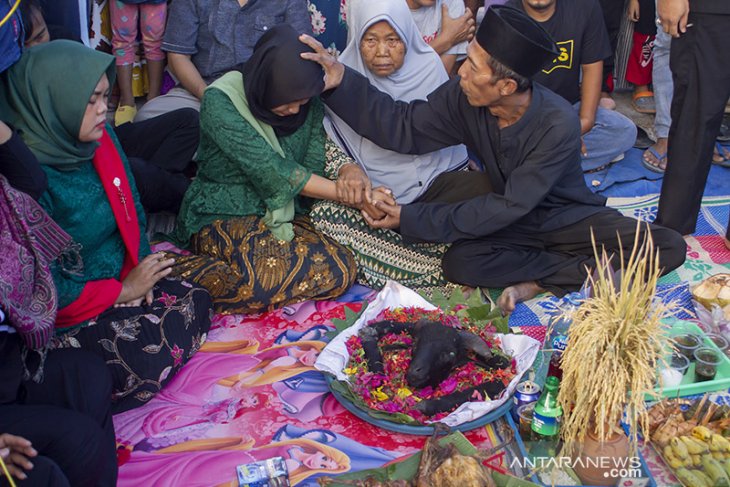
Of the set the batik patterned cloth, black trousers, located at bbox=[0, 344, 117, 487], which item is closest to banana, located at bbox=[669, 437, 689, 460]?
the batik patterned cloth

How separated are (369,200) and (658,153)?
7.18 ft

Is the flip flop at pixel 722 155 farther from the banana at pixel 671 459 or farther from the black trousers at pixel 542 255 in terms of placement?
the banana at pixel 671 459

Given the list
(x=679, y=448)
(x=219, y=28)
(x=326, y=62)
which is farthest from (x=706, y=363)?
(x=219, y=28)

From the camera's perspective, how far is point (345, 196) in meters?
3.46

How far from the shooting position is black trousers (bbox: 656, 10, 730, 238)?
3.63 meters

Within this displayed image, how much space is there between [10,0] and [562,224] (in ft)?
8.06

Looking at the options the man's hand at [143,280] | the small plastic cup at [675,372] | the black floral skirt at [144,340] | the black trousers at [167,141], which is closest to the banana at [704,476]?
the small plastic cup at [675,372]

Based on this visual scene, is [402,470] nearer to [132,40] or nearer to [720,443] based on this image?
[720,443]

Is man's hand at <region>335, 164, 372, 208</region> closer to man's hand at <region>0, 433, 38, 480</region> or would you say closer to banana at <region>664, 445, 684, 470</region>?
banana at <region>664, 445, 684, 470</region>

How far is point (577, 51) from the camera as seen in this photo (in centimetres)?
441

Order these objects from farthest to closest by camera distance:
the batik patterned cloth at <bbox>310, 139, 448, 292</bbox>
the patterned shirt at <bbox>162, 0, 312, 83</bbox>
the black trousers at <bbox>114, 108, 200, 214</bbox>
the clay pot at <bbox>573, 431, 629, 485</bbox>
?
the patterned shirt at <bbox>162, 0, 312, 83</bbox> < the black trousers at <bbox>114, 108, 200, 214</bbox> < the batik patterned cloth at <bbox>310, 139, 448, 292</bbox> < the clay pot at <bbox>573, 431, 629, 485</bbox>

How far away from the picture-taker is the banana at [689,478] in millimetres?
2352

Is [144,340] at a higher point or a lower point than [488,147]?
lower

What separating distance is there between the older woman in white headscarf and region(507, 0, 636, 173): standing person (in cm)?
96
